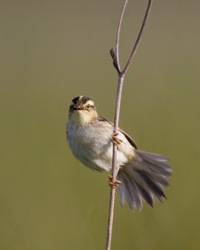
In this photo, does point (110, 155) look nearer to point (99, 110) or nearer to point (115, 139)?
point (115, 139)

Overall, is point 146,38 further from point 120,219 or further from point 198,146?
point 120,219

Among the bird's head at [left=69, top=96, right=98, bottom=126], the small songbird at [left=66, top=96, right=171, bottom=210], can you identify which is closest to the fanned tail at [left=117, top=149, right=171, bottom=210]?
the small songbird at [left=66, top=96, right=171, bottom=210]

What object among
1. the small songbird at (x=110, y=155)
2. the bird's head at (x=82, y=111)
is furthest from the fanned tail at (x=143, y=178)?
the bird's head at (x=82, y=111)

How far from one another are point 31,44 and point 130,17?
171 centimetres

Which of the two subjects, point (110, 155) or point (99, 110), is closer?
point (110, 155)

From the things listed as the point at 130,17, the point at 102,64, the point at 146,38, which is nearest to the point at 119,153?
the point at 102,64

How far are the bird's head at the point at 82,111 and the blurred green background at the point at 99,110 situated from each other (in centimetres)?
98

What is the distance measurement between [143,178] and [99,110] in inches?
83.6

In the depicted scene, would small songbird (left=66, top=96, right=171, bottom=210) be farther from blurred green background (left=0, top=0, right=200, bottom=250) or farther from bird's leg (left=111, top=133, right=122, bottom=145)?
blurred green background (left=0, top=0, right=200, bottom=250)

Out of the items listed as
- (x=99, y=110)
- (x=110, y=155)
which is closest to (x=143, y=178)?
(x=110, y=155)

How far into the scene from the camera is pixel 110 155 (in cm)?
334

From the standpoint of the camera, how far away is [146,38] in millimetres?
7758

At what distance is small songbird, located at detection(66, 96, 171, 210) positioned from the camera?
10.8ft

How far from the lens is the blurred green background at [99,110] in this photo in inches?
165
